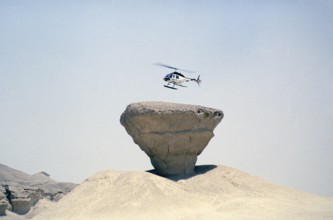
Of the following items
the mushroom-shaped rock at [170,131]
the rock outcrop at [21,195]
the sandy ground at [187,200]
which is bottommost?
the rock outcrop at [21,195]

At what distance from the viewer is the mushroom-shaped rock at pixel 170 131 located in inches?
834

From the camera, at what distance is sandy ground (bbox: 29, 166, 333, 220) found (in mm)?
16125

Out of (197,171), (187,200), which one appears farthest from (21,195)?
(187,200)

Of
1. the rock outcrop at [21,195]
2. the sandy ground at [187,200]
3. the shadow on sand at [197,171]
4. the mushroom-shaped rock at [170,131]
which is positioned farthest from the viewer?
the rock outcrop at [21,195]

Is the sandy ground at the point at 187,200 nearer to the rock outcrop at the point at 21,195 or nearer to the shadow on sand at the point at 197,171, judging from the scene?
the shadow on sand at the point at 197,171

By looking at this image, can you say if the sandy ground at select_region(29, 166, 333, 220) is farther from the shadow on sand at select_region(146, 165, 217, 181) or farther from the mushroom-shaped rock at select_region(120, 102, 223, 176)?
the mushroom-shaped rock at select_region(120, 102, 223, 176)

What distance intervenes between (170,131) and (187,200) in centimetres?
431

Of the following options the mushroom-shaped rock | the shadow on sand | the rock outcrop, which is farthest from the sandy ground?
the rock outcrop

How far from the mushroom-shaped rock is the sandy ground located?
4.68 feet

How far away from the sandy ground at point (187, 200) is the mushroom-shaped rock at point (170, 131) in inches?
56.1

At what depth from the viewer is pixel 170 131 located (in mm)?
21500

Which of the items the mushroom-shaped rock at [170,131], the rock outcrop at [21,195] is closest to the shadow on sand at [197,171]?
the mushroom-shaped rock at [170,131]

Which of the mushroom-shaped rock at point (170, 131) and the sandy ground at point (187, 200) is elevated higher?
the mushroom-shaped rock at point (170, 131)

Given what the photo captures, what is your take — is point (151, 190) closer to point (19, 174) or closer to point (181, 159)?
point (181, 159)
